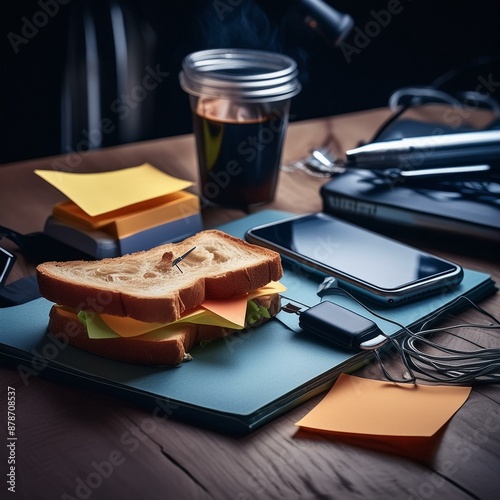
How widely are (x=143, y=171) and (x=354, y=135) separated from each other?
2.11 ft

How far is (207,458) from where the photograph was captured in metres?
0.69

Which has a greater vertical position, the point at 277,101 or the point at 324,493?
the point at 277,101

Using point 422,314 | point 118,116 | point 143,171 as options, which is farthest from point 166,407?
point 118,116

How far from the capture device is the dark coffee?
1235 mm

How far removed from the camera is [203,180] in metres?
1.32

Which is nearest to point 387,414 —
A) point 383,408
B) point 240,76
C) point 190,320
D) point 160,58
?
point 383,408

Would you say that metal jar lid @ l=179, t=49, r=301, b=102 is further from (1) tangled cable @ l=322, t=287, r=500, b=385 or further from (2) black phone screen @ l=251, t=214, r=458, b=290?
(1) tangled cable @ l=322, t=287, r=500, b=385

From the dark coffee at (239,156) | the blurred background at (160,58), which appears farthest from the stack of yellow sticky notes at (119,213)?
the blurred background at (160,58)

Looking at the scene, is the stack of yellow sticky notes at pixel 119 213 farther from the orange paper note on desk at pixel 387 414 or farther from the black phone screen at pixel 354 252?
the orange paper note on desk at pixel 387 414

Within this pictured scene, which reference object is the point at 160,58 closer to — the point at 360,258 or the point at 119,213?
the point at 119,213

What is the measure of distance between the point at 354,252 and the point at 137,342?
0.39 meters

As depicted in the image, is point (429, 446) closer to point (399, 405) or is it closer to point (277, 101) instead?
point (399, 405)

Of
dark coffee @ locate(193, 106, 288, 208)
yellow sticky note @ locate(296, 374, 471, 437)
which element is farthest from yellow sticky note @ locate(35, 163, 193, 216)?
yellow sticky note @ locate(296, 374, 471, 437)

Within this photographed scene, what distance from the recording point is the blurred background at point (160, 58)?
6.80ft
